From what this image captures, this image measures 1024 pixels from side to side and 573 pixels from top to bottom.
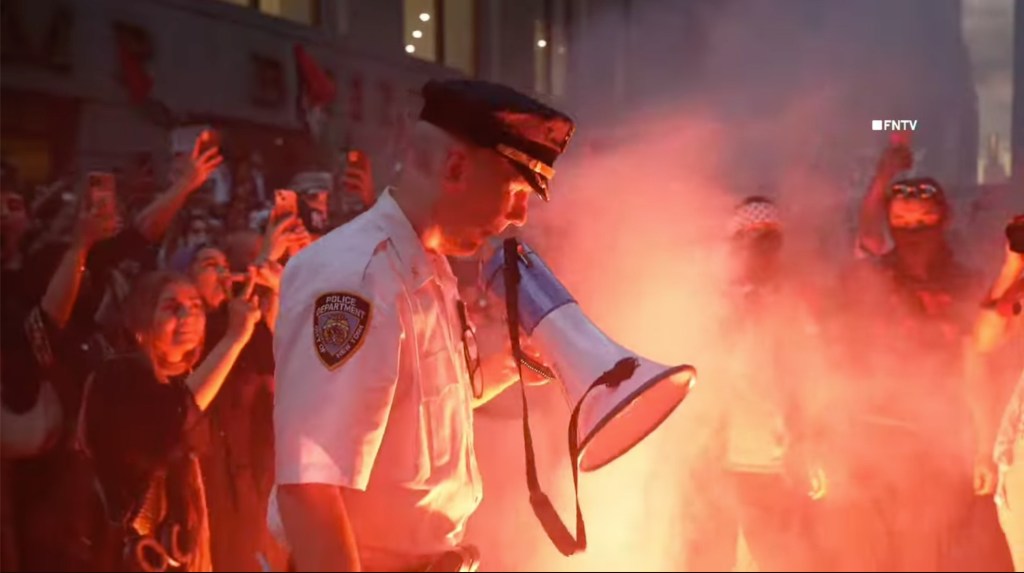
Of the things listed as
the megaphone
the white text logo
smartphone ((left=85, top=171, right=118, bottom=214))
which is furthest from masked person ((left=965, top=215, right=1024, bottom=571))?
smartphone ((left=85, top=171, right=118, bottom=214))

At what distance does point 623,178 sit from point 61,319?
69.9 inches

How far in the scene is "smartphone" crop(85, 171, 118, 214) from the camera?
311 centimetres

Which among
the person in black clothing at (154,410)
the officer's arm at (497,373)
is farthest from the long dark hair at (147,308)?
the officer's arm at (497,373)

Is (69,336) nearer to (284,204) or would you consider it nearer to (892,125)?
(284,204)

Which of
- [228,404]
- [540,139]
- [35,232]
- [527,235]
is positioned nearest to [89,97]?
[35,232]

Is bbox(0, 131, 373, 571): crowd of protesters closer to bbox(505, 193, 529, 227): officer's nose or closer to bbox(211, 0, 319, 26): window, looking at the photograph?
bbox(211, 0, 319, 26): window

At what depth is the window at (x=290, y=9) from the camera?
126 inches

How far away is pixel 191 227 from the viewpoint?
3217 mm

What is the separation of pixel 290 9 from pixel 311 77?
8.7 inches

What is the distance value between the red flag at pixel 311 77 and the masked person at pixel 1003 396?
6.74ft

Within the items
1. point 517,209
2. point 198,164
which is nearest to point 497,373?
point 517,209

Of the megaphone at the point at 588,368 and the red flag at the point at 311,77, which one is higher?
the red flag at the point at 311,77

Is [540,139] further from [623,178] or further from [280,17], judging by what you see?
[280,17]

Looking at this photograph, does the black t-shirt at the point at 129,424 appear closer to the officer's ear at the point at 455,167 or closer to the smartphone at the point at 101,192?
the smartphone at the point at 101,192
